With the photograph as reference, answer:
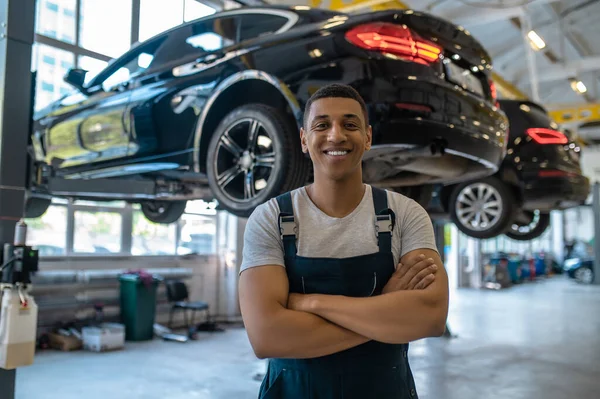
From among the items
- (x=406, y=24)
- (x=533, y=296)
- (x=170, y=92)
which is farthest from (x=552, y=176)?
(x=533, y=296)

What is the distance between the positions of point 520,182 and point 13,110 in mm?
4386

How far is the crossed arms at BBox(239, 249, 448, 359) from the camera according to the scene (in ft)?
3.80

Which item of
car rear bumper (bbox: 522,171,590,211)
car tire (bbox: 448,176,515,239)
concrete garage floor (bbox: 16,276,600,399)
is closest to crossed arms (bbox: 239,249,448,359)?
concrete garage floor (bbox: 16,276,600,399)

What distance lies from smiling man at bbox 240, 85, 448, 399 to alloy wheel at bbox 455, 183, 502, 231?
14.0ft

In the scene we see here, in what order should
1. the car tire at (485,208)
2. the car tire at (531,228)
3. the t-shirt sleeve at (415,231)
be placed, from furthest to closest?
the car tire at (531,228) → the car tire at (485,208) → the t-shirt sleeve at (415,231)

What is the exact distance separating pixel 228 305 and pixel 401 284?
7.82 meters

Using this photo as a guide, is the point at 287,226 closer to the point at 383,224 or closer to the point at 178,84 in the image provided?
the point at 383,224

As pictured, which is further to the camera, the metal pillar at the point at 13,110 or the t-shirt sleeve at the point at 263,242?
the metal pillar at the point at 13,110

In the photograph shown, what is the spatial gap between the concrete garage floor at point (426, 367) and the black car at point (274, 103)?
1.88 m

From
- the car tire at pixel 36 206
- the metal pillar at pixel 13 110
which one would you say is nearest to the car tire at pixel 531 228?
the car tire at pixel 36 206

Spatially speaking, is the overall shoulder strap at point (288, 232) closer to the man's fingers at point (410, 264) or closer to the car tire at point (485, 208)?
the man's fingers at point (410, 264)

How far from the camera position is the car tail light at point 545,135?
5355mm

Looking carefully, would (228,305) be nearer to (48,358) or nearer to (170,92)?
(48,358)

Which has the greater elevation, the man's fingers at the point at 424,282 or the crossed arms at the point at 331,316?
the man's fingers at the point at 424,282
